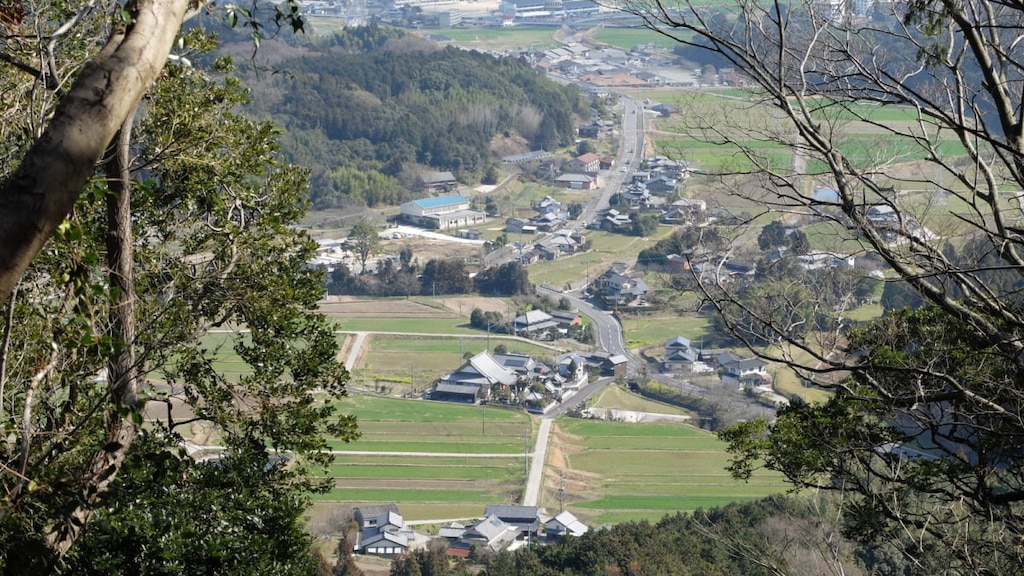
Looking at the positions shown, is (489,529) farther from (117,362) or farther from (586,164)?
(586,164)

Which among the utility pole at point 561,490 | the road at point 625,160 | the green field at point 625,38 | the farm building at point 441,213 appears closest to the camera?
the utility pole at point 561,490

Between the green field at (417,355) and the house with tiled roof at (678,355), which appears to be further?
the house with tiled roof at (678,355)

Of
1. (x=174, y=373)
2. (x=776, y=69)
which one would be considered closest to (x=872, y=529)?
(x=776, y=69)

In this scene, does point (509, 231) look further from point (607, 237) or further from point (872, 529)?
point (872, 529)

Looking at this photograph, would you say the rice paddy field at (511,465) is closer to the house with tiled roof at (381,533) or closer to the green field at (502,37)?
the house with tiled roof at (381,533)

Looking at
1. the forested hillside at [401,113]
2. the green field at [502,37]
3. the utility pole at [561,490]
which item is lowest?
the utility pole at [561,490]

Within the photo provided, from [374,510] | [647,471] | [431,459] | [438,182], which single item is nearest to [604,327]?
[647,471]

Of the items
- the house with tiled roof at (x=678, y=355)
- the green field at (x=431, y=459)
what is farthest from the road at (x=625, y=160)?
the green field at (x=431, y=459)

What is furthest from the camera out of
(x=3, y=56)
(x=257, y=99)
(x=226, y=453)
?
(x=257, y=99)

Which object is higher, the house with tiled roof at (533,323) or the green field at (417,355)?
the house with tiled roof at (533,323)
